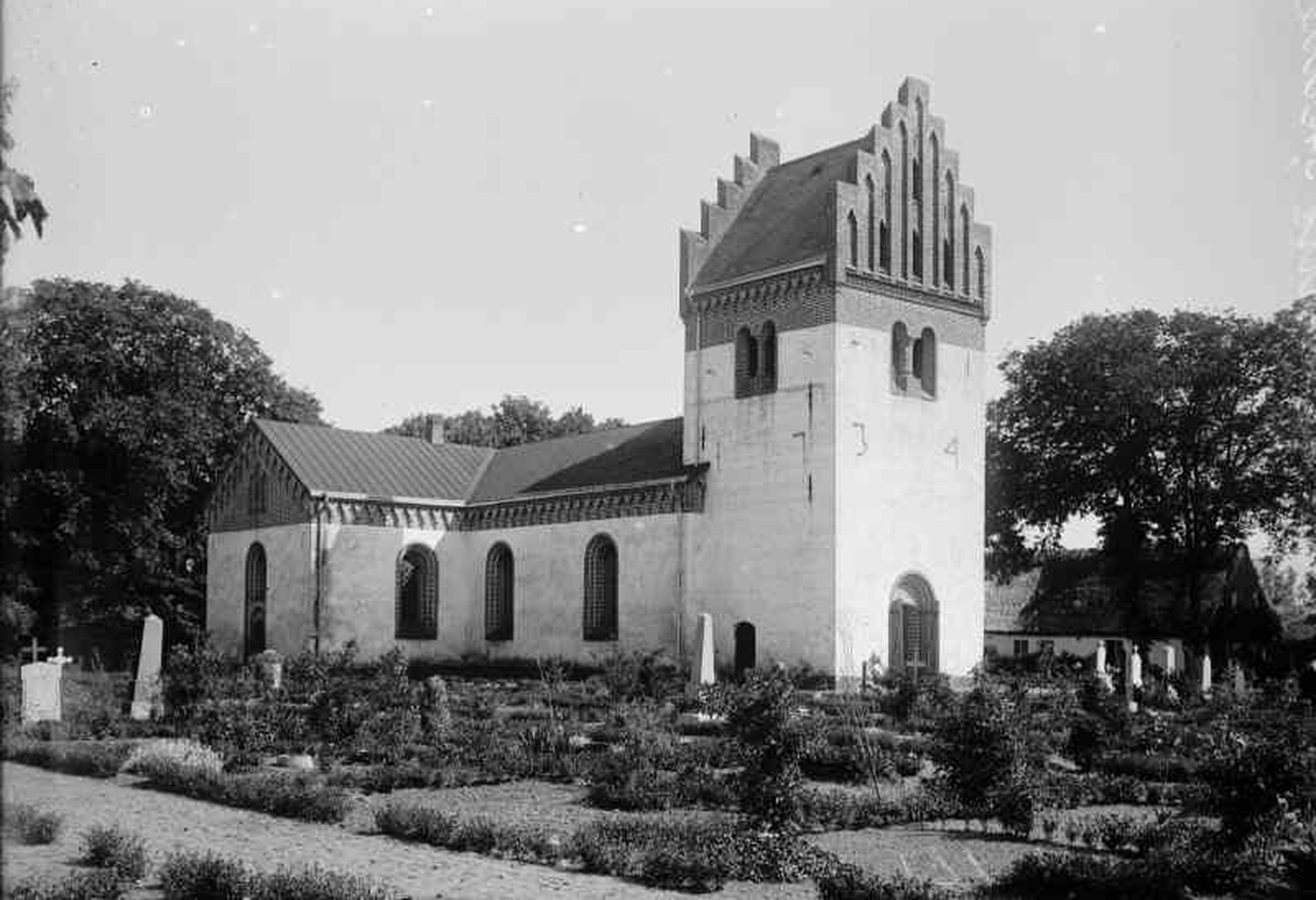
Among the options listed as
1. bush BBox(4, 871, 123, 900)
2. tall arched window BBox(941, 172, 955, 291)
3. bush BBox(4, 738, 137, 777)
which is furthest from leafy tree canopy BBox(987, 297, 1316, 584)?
bush BBox(4, 871, 123, 900)

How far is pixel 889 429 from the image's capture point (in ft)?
110

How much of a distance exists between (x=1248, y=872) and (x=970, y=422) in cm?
2472

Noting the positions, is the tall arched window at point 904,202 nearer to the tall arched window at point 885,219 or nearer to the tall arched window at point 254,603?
the tall arched window at point 885,219

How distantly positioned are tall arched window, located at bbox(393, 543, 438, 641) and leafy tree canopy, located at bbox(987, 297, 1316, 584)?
2030 centimetres

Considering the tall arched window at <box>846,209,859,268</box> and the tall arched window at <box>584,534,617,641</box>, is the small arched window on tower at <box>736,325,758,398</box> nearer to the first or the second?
the tall arched window at <box>846,209,859,268</box>

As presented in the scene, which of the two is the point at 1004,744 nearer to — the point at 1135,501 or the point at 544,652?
the point at 544,652

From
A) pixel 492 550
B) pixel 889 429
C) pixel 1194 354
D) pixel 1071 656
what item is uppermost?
pixel 1194 354

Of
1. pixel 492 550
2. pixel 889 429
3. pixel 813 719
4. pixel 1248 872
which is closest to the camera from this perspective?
pixel 1248 872

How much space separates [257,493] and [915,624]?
2113 cm

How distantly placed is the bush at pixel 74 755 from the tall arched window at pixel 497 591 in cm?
2156

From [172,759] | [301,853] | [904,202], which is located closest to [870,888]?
[301,853]

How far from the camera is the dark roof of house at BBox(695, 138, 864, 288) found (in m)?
33.8

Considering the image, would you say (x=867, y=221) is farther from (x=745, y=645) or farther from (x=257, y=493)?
(x=257, y=493)

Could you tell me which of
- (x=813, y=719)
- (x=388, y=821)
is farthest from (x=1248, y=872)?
(x=388, y=821)
